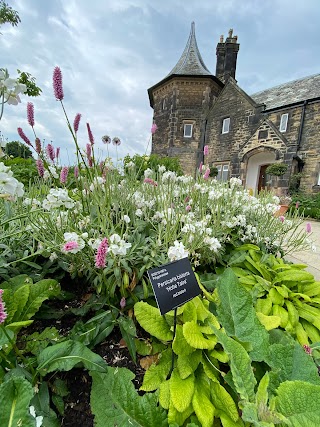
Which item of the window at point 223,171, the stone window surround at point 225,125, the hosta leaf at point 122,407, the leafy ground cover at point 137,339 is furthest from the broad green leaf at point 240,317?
the stone window surround at point 225,125

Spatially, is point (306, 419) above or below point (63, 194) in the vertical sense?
below

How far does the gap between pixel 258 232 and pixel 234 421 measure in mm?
1660

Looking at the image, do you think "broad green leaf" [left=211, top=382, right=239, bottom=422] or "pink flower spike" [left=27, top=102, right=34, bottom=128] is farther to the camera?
"pink flower spike" [left=27, top=102, right=34, bottom=128]

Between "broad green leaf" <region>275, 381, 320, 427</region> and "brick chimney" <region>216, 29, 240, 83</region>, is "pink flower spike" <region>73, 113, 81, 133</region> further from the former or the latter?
"brick chimney" <region>216, 29, 240, 83</region>

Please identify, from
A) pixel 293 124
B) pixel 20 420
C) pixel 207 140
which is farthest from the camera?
pixel 207 140

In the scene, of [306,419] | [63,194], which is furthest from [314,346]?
[63,194]

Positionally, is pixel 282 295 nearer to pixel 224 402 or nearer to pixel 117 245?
pixel 224 402

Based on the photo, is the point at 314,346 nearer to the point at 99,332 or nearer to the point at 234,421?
the point at 234,421

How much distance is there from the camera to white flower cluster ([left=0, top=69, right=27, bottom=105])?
3.05 ft

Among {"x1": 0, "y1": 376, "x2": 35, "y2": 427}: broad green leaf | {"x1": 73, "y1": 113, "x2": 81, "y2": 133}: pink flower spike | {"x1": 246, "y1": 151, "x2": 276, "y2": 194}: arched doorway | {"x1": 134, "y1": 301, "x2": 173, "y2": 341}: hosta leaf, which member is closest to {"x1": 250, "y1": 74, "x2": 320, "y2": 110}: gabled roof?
{"x1": 246, "y1": 151, "x2": 276, "y2": 194}: arched doorway

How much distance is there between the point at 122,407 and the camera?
31.6 inches

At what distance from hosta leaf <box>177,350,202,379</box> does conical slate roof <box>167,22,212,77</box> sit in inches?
624

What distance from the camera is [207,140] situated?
47.8 feet

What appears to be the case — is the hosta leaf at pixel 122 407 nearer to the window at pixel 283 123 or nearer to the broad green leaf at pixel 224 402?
the broad green leaf at pixel 224 402
